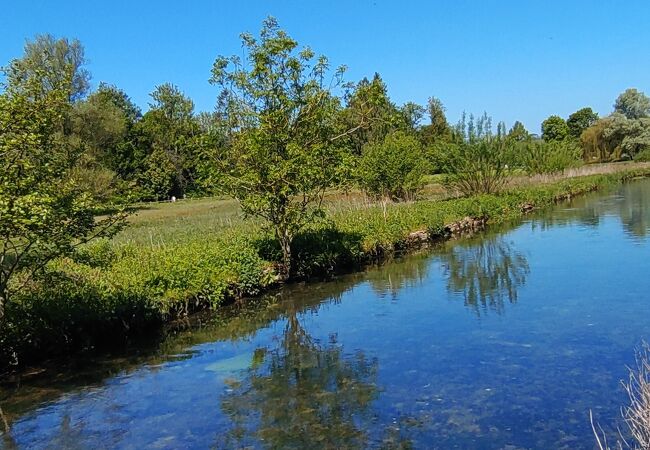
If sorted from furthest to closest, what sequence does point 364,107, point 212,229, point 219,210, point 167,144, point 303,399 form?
point 167,144 → point 219,210 → point 212,229 → point 364,107 → point 303,399

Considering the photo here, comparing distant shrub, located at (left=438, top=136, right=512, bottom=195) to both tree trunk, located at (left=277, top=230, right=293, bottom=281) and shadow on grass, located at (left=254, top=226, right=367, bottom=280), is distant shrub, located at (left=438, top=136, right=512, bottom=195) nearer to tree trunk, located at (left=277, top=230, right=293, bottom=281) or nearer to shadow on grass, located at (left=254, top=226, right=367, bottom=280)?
shadow on grass, located at (left=254, top=226, right=367, bottom=280)

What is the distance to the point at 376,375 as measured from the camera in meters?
9.12

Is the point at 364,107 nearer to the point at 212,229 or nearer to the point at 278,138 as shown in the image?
the point at 278,138

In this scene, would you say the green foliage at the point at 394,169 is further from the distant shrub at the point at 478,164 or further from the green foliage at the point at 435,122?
the green foliage at the point at 435,122

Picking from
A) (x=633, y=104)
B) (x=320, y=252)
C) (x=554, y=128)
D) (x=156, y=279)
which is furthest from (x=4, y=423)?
(x=554, y=128)

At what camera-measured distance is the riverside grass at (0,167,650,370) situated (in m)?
10.6

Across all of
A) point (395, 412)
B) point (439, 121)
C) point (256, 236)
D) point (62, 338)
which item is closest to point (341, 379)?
point (395, 412)

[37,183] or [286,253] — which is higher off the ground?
[37,183]

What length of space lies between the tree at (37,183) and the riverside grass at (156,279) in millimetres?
840

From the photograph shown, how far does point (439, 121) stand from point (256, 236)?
56.6m

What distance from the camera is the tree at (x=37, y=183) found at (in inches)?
326

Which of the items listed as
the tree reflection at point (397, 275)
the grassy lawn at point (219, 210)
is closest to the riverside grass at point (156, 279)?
the tree reflection at point (397, 275)

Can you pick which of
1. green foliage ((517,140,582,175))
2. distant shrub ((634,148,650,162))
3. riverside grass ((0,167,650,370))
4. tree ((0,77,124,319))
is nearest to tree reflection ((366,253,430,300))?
riverside grass ((0,167,650,370))

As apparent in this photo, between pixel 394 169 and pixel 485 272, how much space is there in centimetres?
1843
